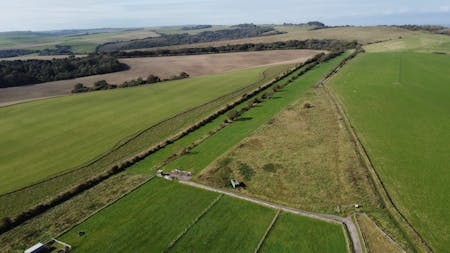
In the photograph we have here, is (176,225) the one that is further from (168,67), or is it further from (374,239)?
(168,67)

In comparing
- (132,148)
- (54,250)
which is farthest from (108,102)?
(54,250)

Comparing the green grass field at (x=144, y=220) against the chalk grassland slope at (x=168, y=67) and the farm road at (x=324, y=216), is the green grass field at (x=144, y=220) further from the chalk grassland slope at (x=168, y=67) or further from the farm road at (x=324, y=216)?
the chalk grassland slope at (x=168, y=67)

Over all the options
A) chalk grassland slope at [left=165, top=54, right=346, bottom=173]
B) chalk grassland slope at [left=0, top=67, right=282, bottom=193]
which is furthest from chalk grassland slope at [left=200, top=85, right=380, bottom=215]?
chalk grassland slope at [left=0, top=67, right=282, bottom=193]

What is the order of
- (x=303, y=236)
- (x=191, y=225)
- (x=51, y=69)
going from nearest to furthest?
1. (x=303, y=236)
2. (x=191, y=225)
3. (x=51, y=69)

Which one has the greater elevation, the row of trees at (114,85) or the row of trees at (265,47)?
the row of trees at (265,47)

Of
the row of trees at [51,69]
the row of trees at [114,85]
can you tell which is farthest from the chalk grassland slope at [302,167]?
the row of trees at [51,69]

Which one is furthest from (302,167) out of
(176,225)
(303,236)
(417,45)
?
(417,45)

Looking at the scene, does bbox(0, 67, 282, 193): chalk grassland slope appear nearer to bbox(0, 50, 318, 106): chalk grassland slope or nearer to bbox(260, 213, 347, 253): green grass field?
bbox(0, 50, 318, 106): chalk grassland slope

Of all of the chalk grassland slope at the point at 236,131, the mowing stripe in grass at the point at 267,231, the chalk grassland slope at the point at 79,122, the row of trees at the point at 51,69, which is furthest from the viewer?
the row of trees at the point at 51,69
